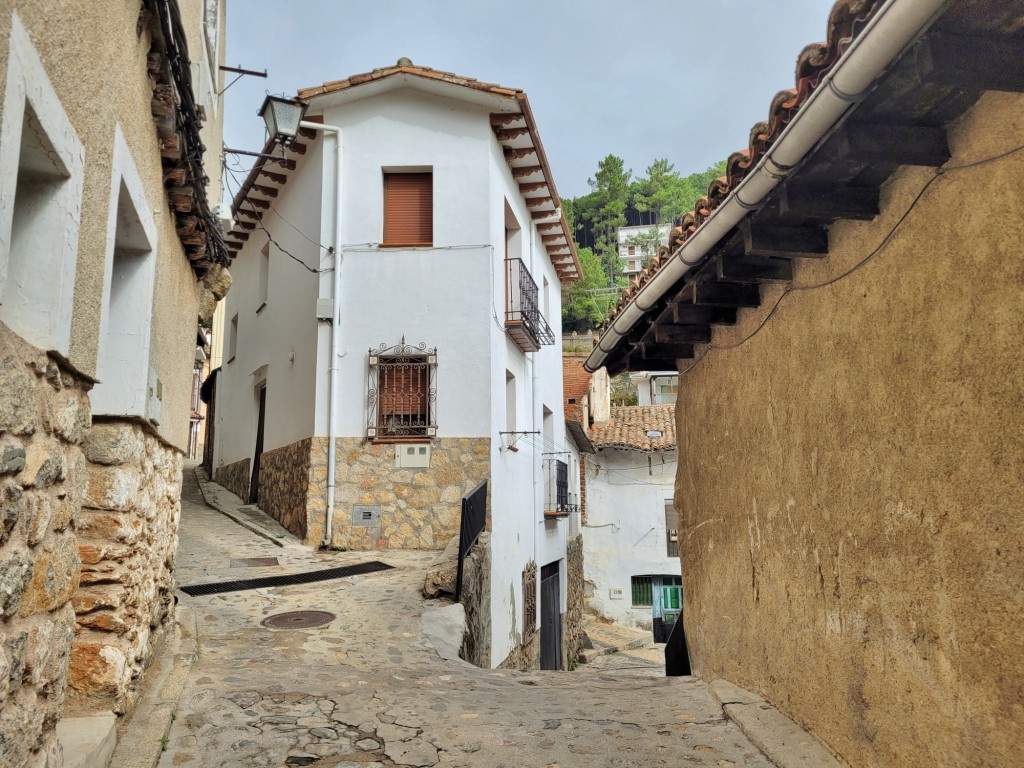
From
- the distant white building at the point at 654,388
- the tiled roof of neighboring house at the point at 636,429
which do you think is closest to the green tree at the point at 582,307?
the distant white building at the point at 654,388

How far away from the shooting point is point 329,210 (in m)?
11.7

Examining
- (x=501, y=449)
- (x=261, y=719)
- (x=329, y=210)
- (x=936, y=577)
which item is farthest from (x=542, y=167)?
(x=936, y=577)

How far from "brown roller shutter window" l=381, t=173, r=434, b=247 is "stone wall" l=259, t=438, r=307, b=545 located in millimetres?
3210

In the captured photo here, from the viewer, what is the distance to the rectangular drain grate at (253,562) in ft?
31.0

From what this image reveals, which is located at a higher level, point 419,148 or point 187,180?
point 419,148

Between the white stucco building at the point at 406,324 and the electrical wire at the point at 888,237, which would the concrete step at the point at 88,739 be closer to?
the electrical wire at the point at 888,237

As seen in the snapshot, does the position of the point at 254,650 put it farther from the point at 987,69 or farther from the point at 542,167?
the point at 542,167

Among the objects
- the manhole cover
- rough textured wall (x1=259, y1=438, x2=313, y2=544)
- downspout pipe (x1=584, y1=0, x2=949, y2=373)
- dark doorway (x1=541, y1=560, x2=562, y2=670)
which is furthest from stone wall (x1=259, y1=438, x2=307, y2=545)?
downspout pipe (x1=584, y1=0, x2=949, y2=373)

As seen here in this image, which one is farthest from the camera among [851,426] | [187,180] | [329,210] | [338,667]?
[329,210]

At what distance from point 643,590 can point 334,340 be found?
43.9ft

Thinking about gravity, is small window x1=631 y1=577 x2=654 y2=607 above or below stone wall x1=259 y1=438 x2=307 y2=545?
below

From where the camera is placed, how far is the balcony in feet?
39.8

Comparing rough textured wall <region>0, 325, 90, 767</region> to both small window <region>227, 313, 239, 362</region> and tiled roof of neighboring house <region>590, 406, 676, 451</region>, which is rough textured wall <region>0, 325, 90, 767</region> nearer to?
small window <region>227, 313, 239, 362</region>

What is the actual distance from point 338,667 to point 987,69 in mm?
5202
